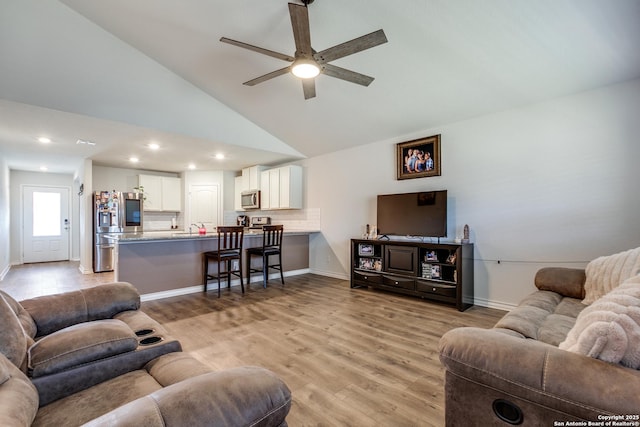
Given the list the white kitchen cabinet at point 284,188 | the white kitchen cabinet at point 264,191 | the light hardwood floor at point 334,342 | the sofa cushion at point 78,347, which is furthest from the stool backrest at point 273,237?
the sofa cushion at point 78,347

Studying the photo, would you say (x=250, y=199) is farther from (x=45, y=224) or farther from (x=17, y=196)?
(x=17, y=196)

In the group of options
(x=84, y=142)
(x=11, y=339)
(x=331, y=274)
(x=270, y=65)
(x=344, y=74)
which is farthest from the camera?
(x=331, y=274)

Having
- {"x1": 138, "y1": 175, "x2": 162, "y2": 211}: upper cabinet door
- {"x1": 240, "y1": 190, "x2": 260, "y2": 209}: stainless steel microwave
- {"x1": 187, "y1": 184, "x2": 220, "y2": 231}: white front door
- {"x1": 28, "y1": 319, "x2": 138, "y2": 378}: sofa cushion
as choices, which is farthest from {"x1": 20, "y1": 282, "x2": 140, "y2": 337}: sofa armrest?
{"x1": 138, "y1": 175, "x2": 162, "y2": 211}: upper cabinet door

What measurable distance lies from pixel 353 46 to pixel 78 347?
248 centimetres

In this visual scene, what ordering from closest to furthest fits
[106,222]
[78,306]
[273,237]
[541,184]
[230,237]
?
[78,306] → [541,184] → [230,237] → [273,237] → [106,222]

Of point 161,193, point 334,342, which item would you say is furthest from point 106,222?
point 334,342

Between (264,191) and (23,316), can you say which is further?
(264,191)

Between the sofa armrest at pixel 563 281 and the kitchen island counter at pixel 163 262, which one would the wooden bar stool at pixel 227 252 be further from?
the sofa armrest at pixel 563 281

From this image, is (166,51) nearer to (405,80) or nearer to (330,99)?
(330,99)

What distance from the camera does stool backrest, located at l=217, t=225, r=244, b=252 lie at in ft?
14.0

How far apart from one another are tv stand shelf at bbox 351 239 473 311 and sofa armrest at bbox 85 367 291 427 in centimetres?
329

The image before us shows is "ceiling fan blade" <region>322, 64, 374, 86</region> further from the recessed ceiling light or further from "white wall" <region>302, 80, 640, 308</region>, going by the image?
the recessed ceiling light

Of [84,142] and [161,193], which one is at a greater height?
[84,142]

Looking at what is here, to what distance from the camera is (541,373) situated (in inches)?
40.3
